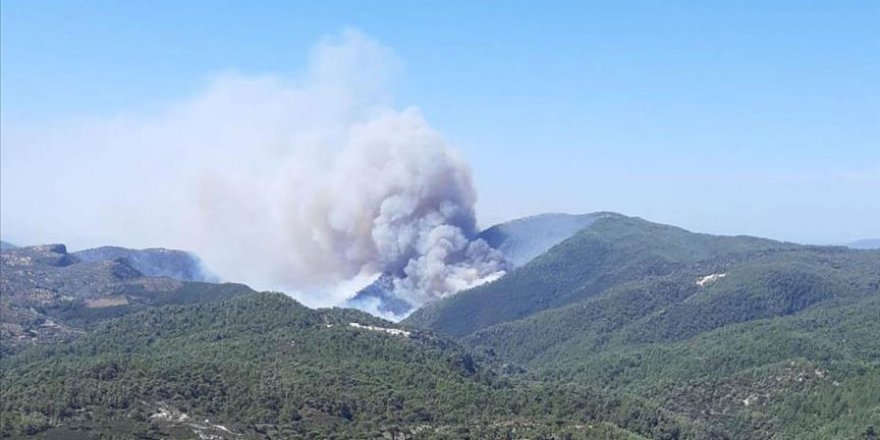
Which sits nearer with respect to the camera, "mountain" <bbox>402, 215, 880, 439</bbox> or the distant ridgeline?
the distant ridgeline

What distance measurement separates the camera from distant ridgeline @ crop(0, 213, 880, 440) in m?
90.1

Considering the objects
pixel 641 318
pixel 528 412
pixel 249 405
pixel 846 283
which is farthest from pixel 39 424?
pixel 846 283

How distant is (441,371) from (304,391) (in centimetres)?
1942

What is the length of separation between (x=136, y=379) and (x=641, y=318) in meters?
106

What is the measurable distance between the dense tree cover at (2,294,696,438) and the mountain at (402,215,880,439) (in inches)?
506

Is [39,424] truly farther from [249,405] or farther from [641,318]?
[641,318]

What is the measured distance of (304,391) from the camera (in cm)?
9688

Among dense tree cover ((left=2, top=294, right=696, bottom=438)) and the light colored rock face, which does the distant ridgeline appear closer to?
dense tree cover ((left=2, top=294, right=696, bottom=438))

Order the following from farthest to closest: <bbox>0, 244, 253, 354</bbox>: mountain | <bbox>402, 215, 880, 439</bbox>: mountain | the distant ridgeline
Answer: <bbox>0, 244, 253, 354</bbox>: mountain
<bbox>402, 215, 880, 439</bbox>: mountain
the distant ridgeline

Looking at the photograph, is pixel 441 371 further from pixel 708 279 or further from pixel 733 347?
pixel 708 279

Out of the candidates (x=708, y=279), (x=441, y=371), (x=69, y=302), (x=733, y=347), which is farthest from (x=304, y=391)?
(x=708, y=279)

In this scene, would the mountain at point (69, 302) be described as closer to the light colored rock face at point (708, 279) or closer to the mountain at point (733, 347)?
the mountain at point (733, 347)

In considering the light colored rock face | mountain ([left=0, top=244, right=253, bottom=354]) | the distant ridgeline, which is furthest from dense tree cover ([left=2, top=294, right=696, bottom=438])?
the light colored rock face

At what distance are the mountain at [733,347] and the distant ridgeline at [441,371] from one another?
1.11 feet
